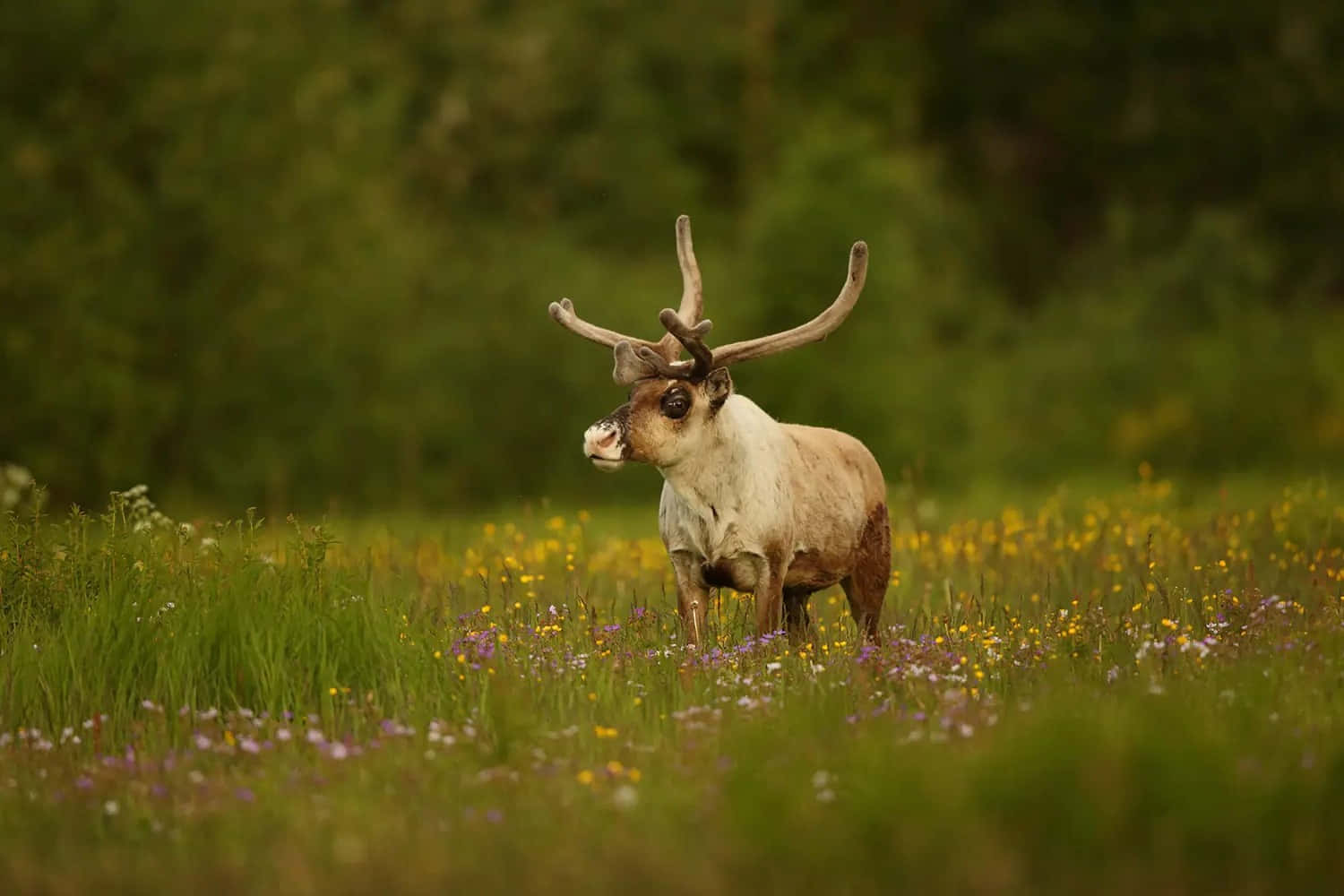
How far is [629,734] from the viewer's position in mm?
7562

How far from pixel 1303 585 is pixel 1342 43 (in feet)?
121

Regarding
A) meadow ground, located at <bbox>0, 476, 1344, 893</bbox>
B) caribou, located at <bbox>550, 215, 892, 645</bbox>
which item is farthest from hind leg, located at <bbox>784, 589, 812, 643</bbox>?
meadow ground, located at <bbox>0, 476, 1344, 893</bbox>

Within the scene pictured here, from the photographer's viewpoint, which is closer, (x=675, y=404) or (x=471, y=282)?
(x=675, y=404)

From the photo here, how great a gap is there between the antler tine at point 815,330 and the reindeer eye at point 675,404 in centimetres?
42

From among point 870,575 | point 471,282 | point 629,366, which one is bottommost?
point 870,575

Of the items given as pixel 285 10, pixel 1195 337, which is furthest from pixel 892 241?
pixel 285 10

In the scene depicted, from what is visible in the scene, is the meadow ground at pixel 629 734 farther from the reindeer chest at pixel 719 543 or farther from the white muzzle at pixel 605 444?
the white muzzle at pixel 605 444

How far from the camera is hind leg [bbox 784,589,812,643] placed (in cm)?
1004

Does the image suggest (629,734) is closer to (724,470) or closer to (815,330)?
(724,470)

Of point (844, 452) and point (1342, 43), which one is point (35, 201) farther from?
point (1342, 43)

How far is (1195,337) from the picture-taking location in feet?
96.0

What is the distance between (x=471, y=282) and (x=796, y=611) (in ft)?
67.5

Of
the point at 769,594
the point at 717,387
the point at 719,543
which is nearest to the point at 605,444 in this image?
the point at 717,387

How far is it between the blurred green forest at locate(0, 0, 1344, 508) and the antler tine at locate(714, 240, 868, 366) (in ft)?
34.7
